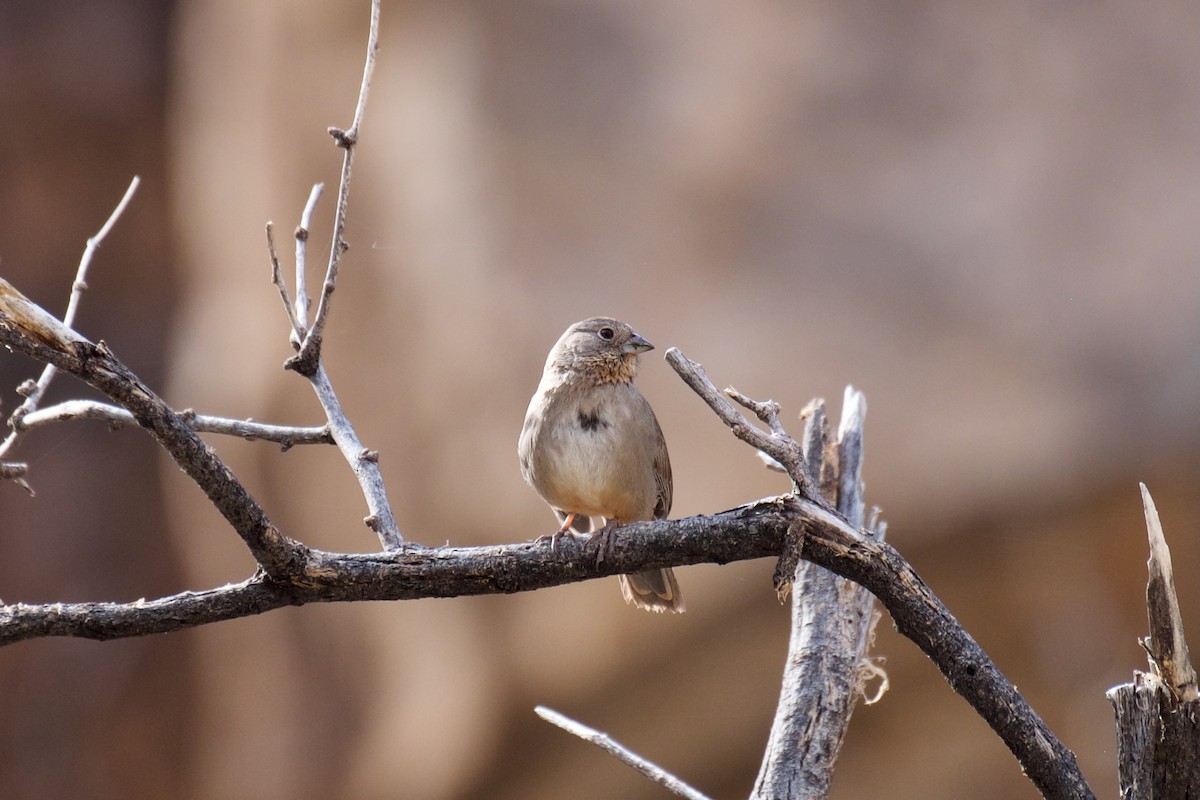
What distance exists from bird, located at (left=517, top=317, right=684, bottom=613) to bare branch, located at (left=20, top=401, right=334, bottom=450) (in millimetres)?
895

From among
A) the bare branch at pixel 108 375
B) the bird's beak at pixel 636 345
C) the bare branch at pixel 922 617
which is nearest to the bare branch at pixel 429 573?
the bare branch at pixel 922 617

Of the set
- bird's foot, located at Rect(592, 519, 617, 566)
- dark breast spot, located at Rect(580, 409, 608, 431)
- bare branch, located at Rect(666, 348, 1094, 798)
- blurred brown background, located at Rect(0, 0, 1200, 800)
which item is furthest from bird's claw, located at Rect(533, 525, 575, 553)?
blurred brown background, located at Rect(0, 0, 1200, 800)

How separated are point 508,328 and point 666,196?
1.45 metres

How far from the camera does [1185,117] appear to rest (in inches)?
283

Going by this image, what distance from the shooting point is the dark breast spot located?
14.0ft

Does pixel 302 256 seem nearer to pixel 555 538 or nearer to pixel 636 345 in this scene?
pixel 555 538

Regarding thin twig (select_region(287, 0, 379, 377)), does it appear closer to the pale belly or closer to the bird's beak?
the pale belly

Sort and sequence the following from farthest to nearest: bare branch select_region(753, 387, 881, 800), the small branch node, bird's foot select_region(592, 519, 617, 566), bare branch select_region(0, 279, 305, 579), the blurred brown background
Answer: the blurred brown background → bare branch select_region(753, 387, 881, 800) → the small branch node → bird's foot select_region(592, 519, 617, 566) → bare branch select_region(0, 279, 305, 579)

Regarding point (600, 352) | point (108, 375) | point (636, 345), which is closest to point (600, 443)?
point (600, 352)

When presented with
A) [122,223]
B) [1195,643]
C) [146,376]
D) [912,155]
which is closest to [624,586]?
[912,155]

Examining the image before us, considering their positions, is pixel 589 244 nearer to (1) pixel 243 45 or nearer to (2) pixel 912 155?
(2) pixel 912 155

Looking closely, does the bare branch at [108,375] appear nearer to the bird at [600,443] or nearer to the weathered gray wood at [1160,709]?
the bird at [600,443]

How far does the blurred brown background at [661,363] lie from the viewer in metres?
7.07

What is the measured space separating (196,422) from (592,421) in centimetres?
143
